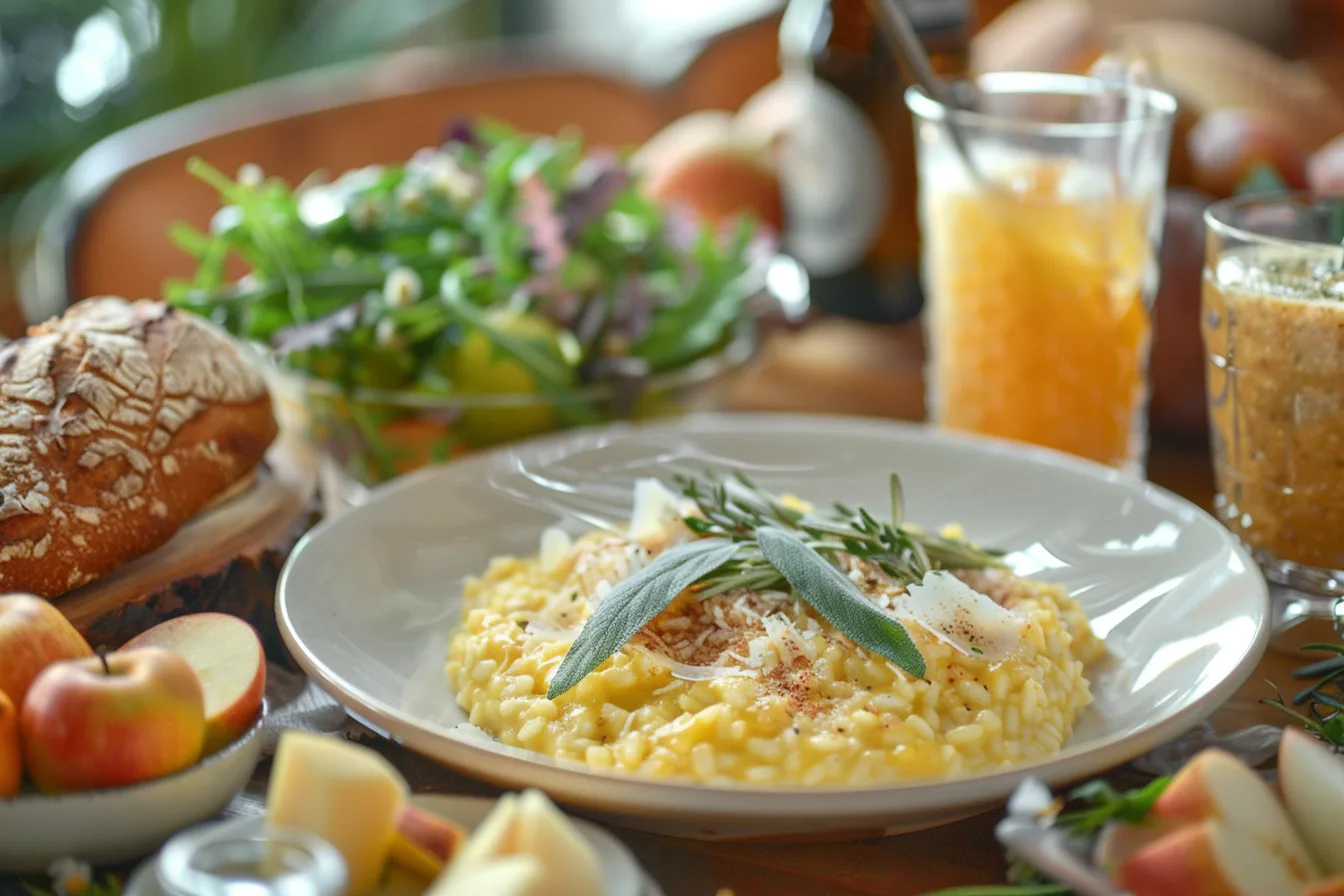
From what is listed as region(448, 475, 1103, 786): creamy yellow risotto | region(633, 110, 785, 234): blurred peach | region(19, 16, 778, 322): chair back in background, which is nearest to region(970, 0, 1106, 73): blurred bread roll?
region(633, 110, 785, 234): blurred peach

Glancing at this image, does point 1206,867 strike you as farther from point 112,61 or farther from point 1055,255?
point 112,61

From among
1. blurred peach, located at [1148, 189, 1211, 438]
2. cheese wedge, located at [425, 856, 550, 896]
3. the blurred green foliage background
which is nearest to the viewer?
cheese wedge, located at [425, 856, 550, 896]

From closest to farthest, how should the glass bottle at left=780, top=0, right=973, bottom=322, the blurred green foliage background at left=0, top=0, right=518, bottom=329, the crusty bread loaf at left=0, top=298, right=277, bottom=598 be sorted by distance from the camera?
the crusty bread loaf at left=0, top=298, right=277, bottom=598
the glass bottle at left=780, top=0, right=973, bottom=322
the blurred green foliage background at left=0, top=0, right=518, bottom=329

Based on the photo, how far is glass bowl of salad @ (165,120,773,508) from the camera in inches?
51.6

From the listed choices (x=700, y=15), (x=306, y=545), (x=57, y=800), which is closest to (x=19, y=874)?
(x=57, y=800)

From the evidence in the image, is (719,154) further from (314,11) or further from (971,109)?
(314,11)

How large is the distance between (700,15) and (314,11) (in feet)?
4.77

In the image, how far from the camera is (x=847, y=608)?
31.9 inches

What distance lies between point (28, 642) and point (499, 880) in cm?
37

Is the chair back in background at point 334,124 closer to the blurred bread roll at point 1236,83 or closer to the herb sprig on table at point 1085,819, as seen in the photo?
the blurred bread roll at point 1236,83

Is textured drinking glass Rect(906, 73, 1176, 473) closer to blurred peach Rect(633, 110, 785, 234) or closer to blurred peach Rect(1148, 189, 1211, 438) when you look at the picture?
blurred peach Rect(1148, 189, 1211, 438)

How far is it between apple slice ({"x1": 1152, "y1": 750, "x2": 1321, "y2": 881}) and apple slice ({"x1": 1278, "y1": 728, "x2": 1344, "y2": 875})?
0.4 inches

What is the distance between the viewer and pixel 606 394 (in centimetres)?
133

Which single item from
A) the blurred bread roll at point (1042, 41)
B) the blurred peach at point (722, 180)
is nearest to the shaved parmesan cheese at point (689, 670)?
the blurred peach at point (722, 180)
